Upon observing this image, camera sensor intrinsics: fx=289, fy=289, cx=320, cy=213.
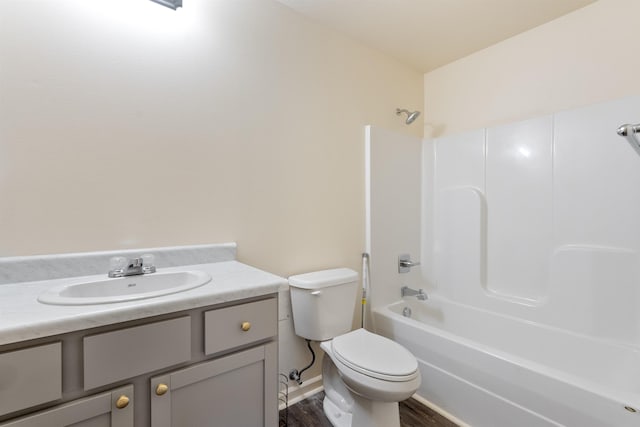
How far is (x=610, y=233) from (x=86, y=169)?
8.82ft

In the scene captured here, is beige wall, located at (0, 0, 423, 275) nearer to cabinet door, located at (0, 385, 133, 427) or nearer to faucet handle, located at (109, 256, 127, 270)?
faucet handle, located at (109, 256, 127, 270)

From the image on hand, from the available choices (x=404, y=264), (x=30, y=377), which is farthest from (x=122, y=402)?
(x=404, y=264)

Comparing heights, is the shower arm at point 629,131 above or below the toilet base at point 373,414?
above

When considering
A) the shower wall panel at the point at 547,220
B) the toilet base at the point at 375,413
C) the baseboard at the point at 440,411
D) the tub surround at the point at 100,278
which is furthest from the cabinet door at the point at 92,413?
the shower wall panel at the point at 547,220

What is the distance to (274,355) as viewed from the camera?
111 centimetres

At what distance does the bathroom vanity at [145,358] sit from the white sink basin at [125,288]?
1.5 inches

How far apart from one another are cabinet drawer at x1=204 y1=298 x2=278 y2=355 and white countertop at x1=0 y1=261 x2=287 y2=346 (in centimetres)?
5

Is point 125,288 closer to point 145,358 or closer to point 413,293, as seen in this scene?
point 145,358

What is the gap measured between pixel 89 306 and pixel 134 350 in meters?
0.17

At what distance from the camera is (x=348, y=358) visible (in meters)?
1.40

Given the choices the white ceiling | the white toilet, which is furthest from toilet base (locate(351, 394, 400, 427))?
the white ceiling

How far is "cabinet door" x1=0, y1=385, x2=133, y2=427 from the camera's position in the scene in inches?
27.7

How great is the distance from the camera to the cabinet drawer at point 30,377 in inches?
26.2

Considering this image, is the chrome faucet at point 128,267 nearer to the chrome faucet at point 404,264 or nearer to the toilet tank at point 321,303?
the toilet tank at point 321,303
